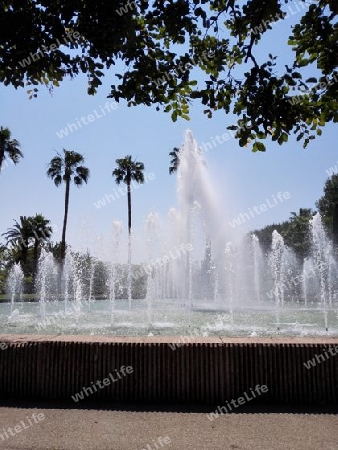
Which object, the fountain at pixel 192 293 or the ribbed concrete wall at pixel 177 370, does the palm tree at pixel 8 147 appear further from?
the ribbed concrete wall at pixel 177 370

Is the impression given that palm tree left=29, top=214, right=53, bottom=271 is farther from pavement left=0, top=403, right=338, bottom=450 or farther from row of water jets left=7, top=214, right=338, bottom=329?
pavement left=0, top=403, right=338, bottom=450

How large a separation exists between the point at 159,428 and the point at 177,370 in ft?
2.88

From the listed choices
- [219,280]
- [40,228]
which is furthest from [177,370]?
[40,228]

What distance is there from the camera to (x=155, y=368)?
455 cm

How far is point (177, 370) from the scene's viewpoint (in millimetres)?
4535

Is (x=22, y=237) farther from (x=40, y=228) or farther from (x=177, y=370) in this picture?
(x=177, y=370)

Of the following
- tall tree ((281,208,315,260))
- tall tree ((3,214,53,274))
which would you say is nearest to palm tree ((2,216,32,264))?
tall tree ((3,214,53,274))

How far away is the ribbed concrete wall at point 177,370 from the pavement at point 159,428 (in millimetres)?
244

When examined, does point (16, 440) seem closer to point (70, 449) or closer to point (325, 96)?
point (70, 449)

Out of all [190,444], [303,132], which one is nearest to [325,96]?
[303,132]

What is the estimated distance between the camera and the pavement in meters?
3.38

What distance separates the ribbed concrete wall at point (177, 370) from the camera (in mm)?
4465

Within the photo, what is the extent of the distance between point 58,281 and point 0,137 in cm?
1478

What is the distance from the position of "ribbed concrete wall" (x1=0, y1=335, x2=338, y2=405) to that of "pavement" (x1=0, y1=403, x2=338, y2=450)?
0.80 ft
